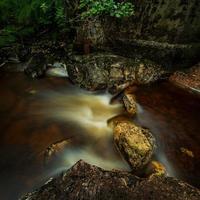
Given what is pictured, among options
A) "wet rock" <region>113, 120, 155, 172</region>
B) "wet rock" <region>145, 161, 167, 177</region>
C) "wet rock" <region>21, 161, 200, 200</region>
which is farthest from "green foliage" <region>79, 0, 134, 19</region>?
"wet rock" <region>21, 161, 200, 200</region>

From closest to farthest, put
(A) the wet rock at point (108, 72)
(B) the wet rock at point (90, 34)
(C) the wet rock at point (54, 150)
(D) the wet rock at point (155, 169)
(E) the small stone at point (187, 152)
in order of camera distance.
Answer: (D) the wet rock at point (155, 169) < (C) the wet rock at point (54, 150) < (E) the small stone at point (187, 152) < (A) the wet rock at point (108, 72) < (B) the wet rock at point (90, 34)

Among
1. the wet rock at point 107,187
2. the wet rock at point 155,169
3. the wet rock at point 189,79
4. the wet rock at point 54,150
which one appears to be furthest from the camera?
the wet rock at point 189,79

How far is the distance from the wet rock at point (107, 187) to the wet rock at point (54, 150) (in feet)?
2.67

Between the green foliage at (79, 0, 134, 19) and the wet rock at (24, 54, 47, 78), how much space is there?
169cm

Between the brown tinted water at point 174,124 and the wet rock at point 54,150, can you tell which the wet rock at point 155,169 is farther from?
the wet rock at point 54,150

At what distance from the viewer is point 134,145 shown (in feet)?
15.3


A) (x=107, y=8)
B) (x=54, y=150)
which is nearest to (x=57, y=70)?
(x=107, y=8)

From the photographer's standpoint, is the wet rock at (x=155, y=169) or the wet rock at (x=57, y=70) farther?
the wet rock at (x=57, y=70)

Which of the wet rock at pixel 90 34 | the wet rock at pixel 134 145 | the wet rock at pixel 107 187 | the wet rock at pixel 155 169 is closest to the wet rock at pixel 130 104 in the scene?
the wet rock at pixel 134 145

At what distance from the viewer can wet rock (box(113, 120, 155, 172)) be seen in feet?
15.1

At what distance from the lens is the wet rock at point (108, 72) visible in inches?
276

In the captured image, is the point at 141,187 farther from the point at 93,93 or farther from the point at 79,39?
the point at 79,39

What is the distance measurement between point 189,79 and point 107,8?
2899mm

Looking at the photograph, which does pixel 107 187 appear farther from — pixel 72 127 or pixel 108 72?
pixel 108 72
